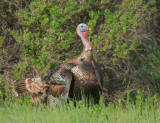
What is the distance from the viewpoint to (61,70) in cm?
443

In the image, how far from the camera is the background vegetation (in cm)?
524

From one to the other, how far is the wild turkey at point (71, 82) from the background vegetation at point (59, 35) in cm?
62

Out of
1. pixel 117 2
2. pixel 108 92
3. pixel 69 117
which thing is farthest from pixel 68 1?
pixel 69 117

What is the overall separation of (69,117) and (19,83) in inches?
65.9

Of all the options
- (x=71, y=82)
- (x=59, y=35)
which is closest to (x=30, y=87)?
(x=71, y=82)

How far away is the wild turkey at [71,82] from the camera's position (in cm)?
427

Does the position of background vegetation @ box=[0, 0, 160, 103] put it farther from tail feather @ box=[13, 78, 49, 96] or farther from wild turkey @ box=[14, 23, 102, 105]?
wild turkey @ box=[14, 23, 102, 105]

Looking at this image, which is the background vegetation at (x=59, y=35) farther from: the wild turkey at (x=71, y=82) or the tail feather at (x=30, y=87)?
the wild turkey at (x=71, y=82)

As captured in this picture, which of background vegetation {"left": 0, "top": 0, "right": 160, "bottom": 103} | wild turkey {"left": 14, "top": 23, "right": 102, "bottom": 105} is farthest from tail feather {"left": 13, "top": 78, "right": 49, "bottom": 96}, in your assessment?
background vegetation {"left": 0, "top": 0, "right": 160, "bottom": 103}

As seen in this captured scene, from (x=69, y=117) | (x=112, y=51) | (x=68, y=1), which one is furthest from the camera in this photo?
(x=112, y=51)

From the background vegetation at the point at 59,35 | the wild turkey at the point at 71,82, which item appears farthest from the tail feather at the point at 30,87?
the background vegetation at the point at 59,35

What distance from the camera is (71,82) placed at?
4.41 m

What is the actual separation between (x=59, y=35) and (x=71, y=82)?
3.86 ft

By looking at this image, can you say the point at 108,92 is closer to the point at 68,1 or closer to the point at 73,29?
the point at 73,29
